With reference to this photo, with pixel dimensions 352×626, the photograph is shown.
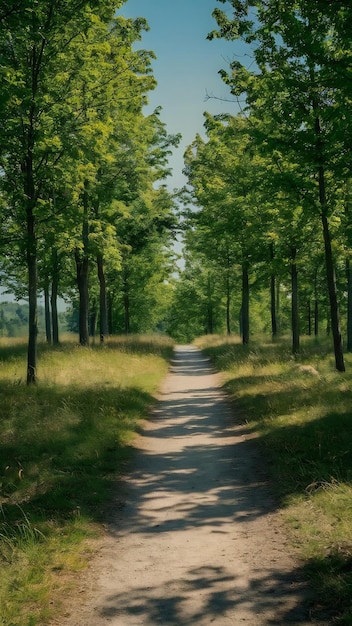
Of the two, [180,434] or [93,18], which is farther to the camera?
[93,18]

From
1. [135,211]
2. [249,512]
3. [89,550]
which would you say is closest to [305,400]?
[249,512]

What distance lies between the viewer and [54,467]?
7996 millimetres

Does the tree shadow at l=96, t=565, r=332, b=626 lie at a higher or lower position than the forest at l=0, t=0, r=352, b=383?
lower

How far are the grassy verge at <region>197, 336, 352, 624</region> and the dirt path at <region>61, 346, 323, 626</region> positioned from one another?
231 millimetres

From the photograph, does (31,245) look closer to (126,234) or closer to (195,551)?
(195,551)

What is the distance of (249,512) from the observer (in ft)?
21.1

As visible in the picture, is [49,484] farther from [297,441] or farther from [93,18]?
[93,18]

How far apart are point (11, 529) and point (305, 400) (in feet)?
24.9

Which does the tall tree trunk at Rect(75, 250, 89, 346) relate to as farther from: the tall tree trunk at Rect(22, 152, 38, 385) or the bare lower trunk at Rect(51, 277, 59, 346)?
the tall tree trunk at Rect(22, 152, 38, 385)

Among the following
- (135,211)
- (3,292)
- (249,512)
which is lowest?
(249,512)

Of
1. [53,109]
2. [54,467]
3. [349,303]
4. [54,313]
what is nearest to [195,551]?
[54,467]

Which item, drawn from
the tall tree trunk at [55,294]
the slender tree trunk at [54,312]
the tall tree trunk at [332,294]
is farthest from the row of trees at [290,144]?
the slender tree trunk at [54,312]

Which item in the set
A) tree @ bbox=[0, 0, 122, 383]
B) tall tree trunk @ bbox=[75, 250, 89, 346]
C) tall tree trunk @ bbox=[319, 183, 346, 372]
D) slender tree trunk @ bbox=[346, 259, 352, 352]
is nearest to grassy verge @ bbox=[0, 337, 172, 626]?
tree @ bbox=[0, 0, 122, 383]

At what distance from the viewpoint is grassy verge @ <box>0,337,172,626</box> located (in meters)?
4.71
